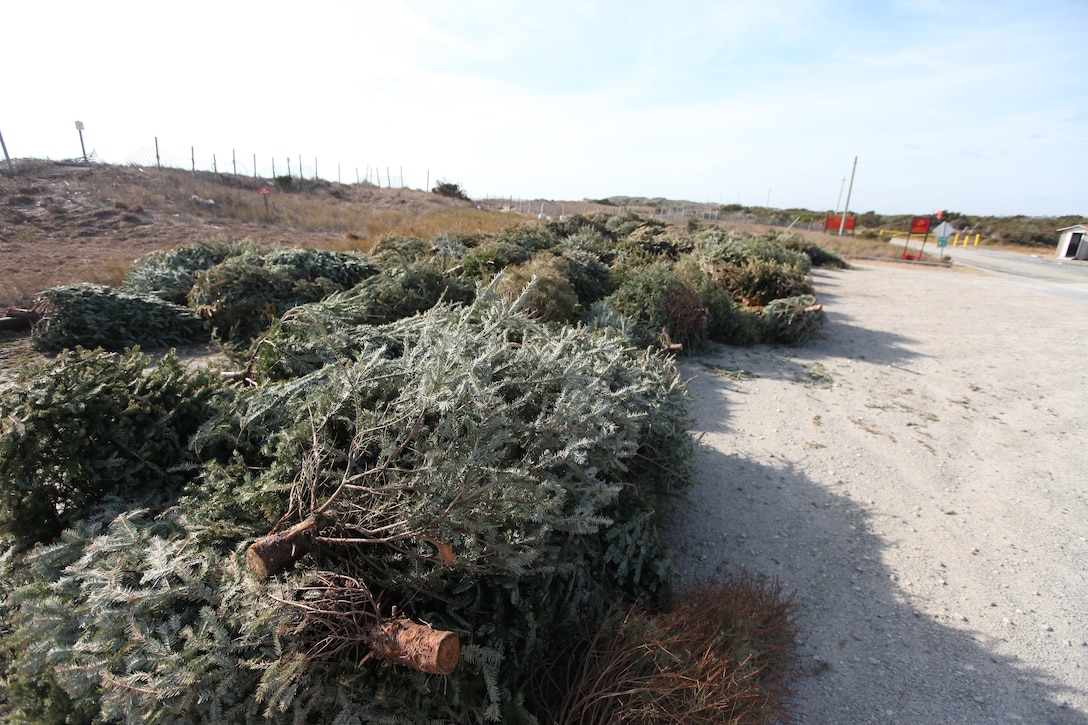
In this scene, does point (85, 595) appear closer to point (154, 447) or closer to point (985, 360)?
point (154, 447)

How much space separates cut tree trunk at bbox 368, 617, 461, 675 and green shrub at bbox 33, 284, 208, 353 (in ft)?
20.6

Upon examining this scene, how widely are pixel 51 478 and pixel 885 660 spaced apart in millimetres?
4258

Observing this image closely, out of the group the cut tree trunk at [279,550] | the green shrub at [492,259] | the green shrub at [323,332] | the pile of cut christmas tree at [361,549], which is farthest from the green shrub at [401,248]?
the cut tree trunk at [279,550]

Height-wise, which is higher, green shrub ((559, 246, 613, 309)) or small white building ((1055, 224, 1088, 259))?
small white building ((1055, 224, 1088, 259))

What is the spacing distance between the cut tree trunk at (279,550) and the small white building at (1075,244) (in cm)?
4555

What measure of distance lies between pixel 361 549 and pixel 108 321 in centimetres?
→ 649

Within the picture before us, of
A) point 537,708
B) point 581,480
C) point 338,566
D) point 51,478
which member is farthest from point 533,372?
point 51,478

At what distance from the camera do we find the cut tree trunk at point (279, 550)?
1770mm

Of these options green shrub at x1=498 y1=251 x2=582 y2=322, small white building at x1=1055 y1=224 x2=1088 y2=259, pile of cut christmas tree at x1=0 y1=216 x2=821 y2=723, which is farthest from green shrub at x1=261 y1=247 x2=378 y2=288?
small white building at x1=1055 y1=224 x2=1088 y2=259

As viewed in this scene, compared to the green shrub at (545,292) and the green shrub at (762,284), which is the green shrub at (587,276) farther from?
the green shrub at (762,284)

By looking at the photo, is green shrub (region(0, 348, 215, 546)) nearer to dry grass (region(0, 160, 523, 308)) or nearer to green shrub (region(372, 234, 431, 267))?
green shrub (region(372, 234, 431, 267))

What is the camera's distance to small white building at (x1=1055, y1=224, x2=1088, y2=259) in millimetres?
31750

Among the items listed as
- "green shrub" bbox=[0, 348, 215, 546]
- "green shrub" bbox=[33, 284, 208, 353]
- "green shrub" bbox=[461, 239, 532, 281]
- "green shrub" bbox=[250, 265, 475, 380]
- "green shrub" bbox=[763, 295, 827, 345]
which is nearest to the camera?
"green shrub" bbox=[0, 348, 215, 546]

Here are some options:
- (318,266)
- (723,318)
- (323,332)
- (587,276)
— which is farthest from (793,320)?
(318,266)
